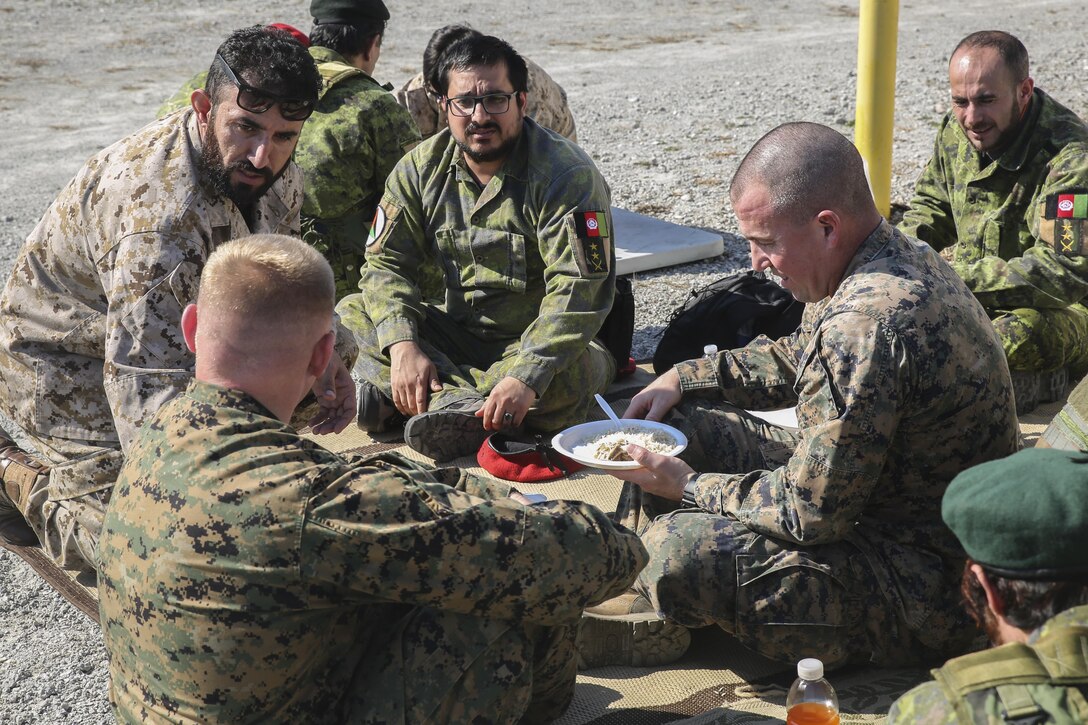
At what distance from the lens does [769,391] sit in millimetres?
4008

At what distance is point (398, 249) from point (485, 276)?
1.35 ft

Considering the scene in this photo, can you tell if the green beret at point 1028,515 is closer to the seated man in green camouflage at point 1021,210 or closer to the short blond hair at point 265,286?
the short blond hair at point 265,286

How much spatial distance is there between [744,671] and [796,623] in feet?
0.99

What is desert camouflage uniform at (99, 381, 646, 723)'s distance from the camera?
235 centimetres

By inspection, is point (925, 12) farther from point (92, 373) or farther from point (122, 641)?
point (122, 641)

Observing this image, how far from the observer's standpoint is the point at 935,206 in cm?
570

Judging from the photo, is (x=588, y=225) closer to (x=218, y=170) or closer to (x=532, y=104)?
(x=218, y=170)

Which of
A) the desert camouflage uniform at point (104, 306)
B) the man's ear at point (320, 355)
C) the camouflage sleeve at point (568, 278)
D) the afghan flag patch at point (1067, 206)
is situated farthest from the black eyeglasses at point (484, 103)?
the man's ear at point (320, 355)

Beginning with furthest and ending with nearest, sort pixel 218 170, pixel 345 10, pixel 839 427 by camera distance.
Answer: pixel 345 10 < pixel 218 170 < pixel 839 427

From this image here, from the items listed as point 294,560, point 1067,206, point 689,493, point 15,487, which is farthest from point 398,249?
point 294,560

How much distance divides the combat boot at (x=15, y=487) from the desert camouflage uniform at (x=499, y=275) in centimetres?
141

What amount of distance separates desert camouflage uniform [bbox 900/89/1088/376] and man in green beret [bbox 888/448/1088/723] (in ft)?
9.72

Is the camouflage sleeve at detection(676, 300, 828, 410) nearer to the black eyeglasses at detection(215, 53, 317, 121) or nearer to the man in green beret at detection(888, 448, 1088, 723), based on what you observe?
the black eyeglasses at detection(215, 53, 317, 121)

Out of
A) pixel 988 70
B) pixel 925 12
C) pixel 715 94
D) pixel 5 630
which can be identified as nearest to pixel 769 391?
pixel 988 70
